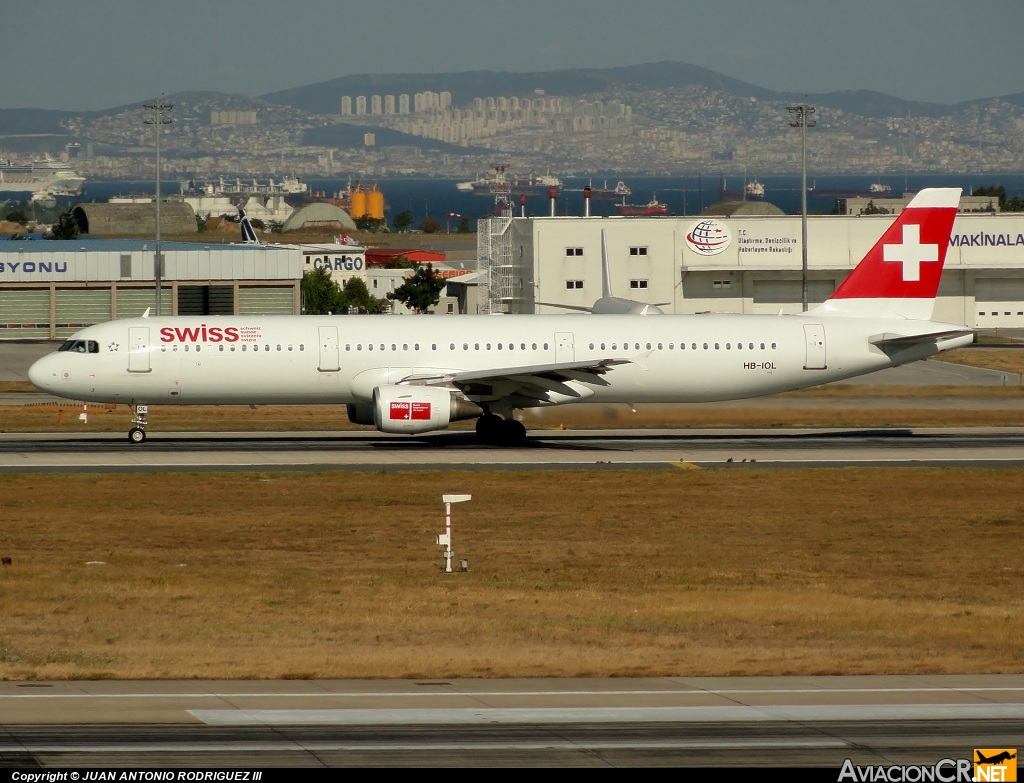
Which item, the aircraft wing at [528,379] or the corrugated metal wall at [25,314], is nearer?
the aircraft wing at [528,379]

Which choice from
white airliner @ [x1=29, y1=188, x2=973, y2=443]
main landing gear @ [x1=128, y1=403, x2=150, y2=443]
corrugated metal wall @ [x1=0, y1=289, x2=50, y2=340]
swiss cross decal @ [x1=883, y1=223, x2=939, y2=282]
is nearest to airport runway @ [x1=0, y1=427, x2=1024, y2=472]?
main landing gear @ [x1=128, y1=403, x2=150, y2=443]

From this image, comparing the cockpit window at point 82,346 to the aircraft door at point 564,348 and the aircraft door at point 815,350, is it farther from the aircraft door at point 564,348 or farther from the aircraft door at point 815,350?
the aircraft door at point 815,350

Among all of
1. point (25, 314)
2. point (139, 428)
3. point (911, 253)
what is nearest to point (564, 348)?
point (911, 253)

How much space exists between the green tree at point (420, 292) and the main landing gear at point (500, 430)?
Answer: 219 feet

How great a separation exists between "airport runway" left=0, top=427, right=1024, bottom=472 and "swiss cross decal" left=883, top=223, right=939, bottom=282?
18.2ft

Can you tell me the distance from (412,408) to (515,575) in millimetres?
14830

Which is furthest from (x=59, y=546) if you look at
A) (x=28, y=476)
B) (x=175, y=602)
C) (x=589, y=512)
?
(x=589, y=512)

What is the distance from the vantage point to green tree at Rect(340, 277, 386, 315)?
110312 millimetres

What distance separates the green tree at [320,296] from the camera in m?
109

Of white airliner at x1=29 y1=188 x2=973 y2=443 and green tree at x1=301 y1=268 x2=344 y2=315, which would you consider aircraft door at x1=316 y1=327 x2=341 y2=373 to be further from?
green tree at x1=301 y1=268 x2=344 y2=315

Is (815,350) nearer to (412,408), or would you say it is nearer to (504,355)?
(504,355)

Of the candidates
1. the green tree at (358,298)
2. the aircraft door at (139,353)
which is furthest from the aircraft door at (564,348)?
the green tree at (358,298)

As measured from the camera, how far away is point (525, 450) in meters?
43.4

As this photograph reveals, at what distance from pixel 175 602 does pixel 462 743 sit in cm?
1047
